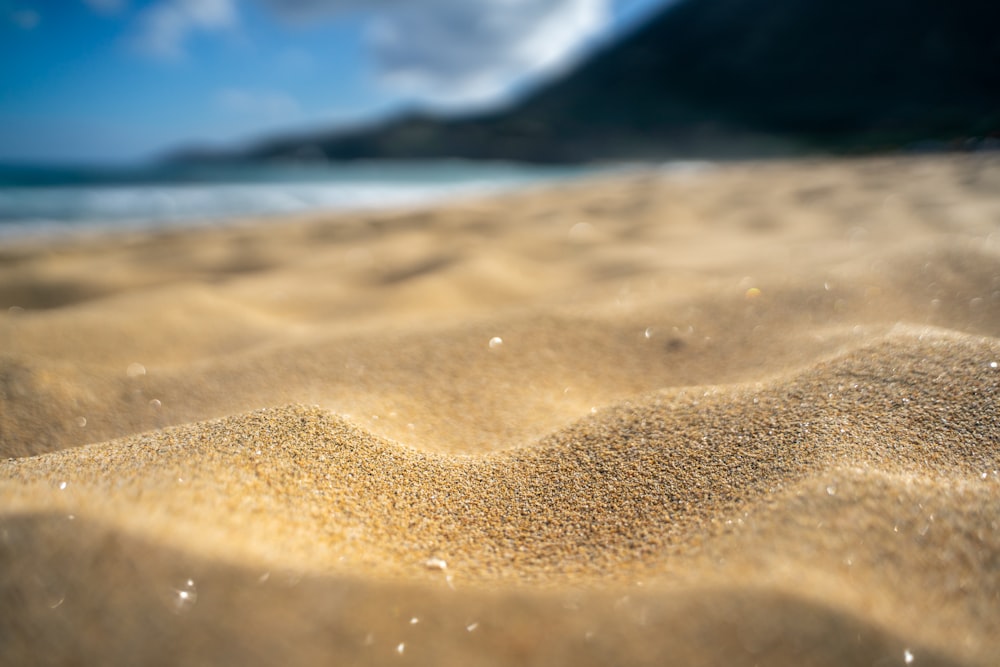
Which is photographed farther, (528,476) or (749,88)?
(749,88)

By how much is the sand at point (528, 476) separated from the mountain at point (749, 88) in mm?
13080

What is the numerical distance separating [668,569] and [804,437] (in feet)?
1.02

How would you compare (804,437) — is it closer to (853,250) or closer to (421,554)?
(421,554)

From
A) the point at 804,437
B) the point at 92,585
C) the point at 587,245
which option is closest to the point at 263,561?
the point at 92,585

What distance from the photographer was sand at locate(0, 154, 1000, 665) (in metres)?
0.50

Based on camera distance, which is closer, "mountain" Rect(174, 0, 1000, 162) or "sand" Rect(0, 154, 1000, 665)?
"sand" Rect(0, 154, 1000, 665)

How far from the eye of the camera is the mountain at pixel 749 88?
57.3 feet

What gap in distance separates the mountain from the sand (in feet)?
42.9

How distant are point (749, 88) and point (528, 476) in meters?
30.1

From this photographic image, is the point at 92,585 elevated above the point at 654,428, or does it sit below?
above

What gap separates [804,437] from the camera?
29.8 inches

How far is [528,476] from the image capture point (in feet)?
2.56

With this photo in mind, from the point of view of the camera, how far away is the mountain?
688 inches

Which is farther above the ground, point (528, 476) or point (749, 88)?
point (528, 476)
